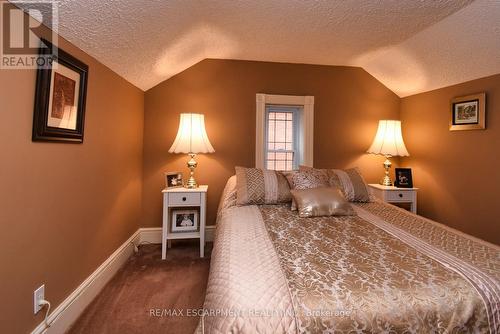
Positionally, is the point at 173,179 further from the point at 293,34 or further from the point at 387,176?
the point at 387,176

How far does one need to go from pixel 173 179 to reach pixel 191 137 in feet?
1.70

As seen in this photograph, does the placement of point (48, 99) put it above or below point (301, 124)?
below

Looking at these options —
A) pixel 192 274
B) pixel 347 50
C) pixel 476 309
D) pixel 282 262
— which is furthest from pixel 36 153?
pixel 347 50

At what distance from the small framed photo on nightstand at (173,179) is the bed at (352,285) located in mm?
1430

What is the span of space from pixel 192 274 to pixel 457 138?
2960 millimetres

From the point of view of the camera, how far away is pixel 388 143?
290cm

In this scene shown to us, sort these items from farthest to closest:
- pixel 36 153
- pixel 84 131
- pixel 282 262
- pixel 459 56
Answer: pixel 459 56, pixel 84 131, pixel 36 153, pixel 282 262

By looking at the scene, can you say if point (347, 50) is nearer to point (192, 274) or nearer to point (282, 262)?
point (282, 262)

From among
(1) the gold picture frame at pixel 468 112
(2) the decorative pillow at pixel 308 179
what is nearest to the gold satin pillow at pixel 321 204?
(2) the decorative pillow at pixel 308 179

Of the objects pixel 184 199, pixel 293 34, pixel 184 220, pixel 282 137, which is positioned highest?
pixel 293 34

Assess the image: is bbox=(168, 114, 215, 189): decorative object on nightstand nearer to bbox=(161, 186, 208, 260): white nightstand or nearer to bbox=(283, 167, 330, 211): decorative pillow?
bbox=(161, 186, 208, 260): white nightstand

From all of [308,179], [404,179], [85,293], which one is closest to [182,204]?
[85,293]

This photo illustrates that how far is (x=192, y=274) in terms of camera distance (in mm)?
2230

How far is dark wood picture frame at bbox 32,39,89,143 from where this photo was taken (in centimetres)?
125
